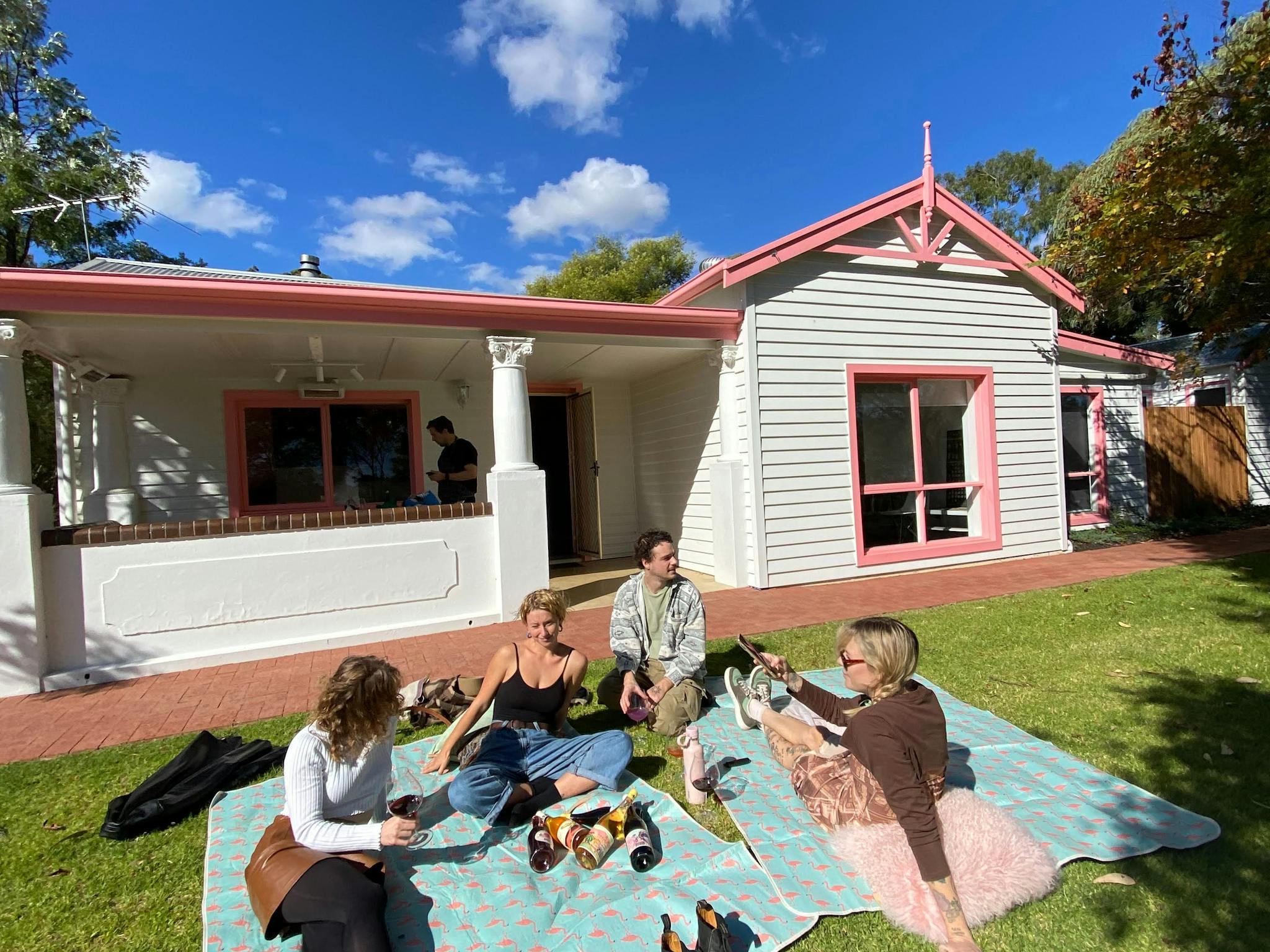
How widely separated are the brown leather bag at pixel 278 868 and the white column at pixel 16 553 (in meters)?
4.19

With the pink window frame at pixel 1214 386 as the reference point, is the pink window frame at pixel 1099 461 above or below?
below

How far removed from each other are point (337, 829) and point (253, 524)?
4124mm

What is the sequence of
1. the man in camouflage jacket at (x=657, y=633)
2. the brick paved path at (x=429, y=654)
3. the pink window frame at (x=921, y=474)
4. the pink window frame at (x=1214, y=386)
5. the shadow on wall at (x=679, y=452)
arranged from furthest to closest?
1. the pink window frame at (x=1214, y=386)
2. the shadow on wall at (x=679, y=452)
3. the pink window frame at (x=921, y=474)
4. the brick paved path at (x=429, y=654)
5. the man in camouflage jacket at (x=657, y=633)

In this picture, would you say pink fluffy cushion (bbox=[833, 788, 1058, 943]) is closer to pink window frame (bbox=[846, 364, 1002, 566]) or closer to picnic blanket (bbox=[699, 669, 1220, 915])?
picnic blanket (bbox=[699, 669, 1220, 915])

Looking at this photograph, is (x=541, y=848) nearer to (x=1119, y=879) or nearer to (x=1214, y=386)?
(x=1119, y=879)

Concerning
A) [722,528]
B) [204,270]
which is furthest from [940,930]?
[204,270]

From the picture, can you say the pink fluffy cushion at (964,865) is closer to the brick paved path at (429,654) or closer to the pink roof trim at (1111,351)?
the brick paved path at (429,654)

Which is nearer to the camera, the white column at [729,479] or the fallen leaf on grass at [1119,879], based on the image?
the fallen leaf on grass at [1119,879]

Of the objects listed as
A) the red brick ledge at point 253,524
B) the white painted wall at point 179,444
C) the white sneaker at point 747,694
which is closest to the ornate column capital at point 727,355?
the red brick ledge at point 253,524

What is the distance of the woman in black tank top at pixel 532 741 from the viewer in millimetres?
2764

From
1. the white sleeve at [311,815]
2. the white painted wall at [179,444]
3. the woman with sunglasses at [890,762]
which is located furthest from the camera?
the white painted wall at [179,444]

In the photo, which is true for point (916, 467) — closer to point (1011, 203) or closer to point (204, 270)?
point (204, 270)

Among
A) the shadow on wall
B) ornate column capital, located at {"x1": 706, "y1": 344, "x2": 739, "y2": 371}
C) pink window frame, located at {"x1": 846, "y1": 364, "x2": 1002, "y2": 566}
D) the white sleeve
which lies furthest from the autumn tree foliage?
the white sleeve

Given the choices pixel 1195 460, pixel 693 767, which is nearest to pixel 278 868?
pixel 693 767
